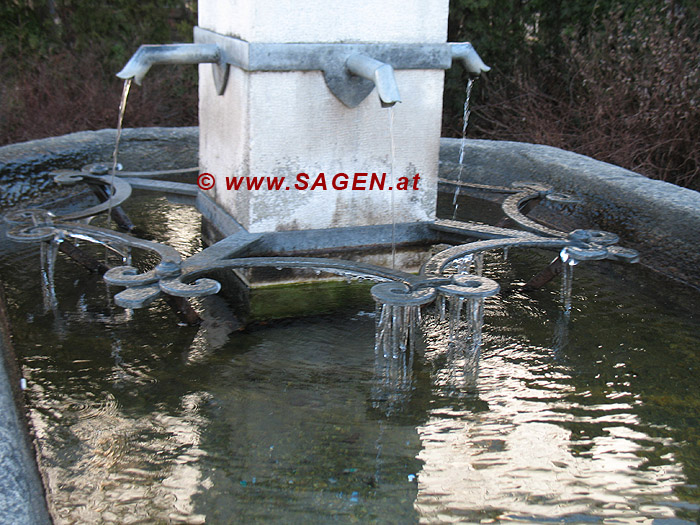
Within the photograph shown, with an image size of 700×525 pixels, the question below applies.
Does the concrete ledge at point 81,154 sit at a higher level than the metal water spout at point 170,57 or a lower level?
lower

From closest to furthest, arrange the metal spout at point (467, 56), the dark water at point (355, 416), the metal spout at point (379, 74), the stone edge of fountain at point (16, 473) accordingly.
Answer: the stone edge of fountain at point (16, 473), the dark water at point (355, 416), the metal spout at point (379, 74), the metal spout at point (467, 56)

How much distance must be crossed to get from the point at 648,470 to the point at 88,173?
3130 millimetres

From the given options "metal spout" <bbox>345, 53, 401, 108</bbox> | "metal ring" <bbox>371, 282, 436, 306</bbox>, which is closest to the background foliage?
"metal spout" <bbox>345, 53, 401, 108</bbox>

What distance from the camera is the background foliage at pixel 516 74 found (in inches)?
213

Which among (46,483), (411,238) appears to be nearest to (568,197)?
(411,238)

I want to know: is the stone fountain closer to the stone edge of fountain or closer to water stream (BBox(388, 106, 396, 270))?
water stream (BBox(388, 106, 396, 270))

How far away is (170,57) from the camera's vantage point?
3.02 m

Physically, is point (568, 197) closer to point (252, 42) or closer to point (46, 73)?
point (252, 42)

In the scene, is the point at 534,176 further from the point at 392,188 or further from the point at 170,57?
the point at 170,57

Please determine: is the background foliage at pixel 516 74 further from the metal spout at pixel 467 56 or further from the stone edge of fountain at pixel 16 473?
the stone edge of fountain at pixel 16 473

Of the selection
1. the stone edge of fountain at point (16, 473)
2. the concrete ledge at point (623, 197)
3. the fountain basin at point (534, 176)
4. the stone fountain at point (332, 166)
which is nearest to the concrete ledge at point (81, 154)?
the fountain basin at point (534, 176)

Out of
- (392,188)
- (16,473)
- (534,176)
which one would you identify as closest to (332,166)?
(392,188)

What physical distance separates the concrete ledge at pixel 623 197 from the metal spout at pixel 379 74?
1474 millimetres

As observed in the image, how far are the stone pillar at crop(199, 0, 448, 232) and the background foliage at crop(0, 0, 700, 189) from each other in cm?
252
